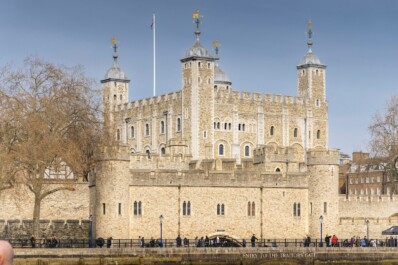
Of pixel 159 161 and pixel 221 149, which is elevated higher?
pixel 221 149

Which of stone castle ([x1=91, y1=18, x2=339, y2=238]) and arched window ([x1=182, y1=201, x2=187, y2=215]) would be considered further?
arched window ([x1=182, y1=201, x2=187, y2=215])

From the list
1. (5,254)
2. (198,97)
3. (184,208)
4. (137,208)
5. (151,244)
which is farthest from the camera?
(198,97)

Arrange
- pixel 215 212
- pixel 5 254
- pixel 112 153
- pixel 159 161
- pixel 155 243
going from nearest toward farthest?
pixel 5 254
pixel 155 243
pixel 112 153
pixel 215 212
pixel 159 161

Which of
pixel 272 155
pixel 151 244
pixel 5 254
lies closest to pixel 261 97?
pixel 272 155

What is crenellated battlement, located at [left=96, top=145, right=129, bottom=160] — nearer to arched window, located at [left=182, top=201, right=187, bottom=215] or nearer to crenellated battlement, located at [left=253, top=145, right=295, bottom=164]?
arched window, located at [left=182, top=201, right=187, bottom=215]

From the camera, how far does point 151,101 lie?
103 metres

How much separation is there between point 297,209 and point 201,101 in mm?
41597

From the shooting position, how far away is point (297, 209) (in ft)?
182

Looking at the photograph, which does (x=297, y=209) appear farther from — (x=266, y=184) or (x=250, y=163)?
(x=250, y=163)

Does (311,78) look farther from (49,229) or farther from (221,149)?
(49,229)

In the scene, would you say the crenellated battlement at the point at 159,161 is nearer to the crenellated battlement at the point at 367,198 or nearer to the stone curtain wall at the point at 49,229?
the crenellated battlement at the point at 367,198

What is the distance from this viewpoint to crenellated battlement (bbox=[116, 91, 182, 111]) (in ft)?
327

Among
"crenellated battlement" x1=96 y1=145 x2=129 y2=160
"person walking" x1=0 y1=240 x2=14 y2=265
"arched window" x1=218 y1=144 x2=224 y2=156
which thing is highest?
"arched window" x1=218 y1=144 x2=224 y2=156

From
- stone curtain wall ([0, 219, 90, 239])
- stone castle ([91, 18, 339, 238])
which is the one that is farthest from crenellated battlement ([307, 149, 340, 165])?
stone curtain wall ([0, 219, 90, 239])
